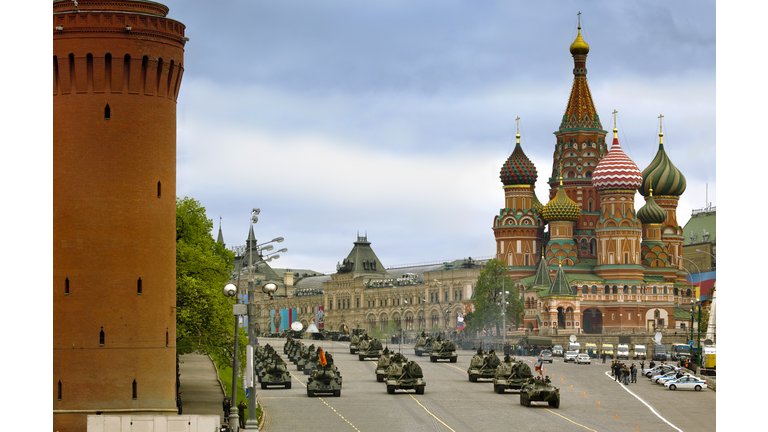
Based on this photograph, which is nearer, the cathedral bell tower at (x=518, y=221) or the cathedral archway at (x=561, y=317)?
the cathedral archway at (x=561, y=317)

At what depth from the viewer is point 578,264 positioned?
13162 centimetres

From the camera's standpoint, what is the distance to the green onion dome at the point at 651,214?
135000 millimetres

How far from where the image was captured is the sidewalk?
50.8 meters

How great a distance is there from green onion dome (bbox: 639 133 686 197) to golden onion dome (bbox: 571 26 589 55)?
1551 cm

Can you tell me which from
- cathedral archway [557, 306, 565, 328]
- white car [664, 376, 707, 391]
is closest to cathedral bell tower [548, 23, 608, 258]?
cathedral archway [557, 306, 565, 328]

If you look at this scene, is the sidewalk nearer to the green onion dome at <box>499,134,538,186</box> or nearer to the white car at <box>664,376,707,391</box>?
the white car at <box>664,376,707,391</box>

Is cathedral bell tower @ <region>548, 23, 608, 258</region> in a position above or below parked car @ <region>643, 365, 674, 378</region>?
above

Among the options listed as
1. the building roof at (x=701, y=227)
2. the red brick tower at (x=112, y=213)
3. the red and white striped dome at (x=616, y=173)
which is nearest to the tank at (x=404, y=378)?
the red brick tower at (x=112, y=213)

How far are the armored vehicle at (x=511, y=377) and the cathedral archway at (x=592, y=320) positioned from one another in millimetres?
70525

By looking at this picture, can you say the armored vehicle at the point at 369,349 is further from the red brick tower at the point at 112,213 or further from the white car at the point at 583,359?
the red brick tower at the point at 112,213

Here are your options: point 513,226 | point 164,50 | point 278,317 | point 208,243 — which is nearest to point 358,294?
point 278,317

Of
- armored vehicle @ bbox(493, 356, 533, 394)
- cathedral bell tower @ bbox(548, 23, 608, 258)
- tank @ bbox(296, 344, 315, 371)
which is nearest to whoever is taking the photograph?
armored vehicle @ bbox(493, 356, 533, 394)

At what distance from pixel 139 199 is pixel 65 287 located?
4551mm

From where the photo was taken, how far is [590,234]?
137 metres
